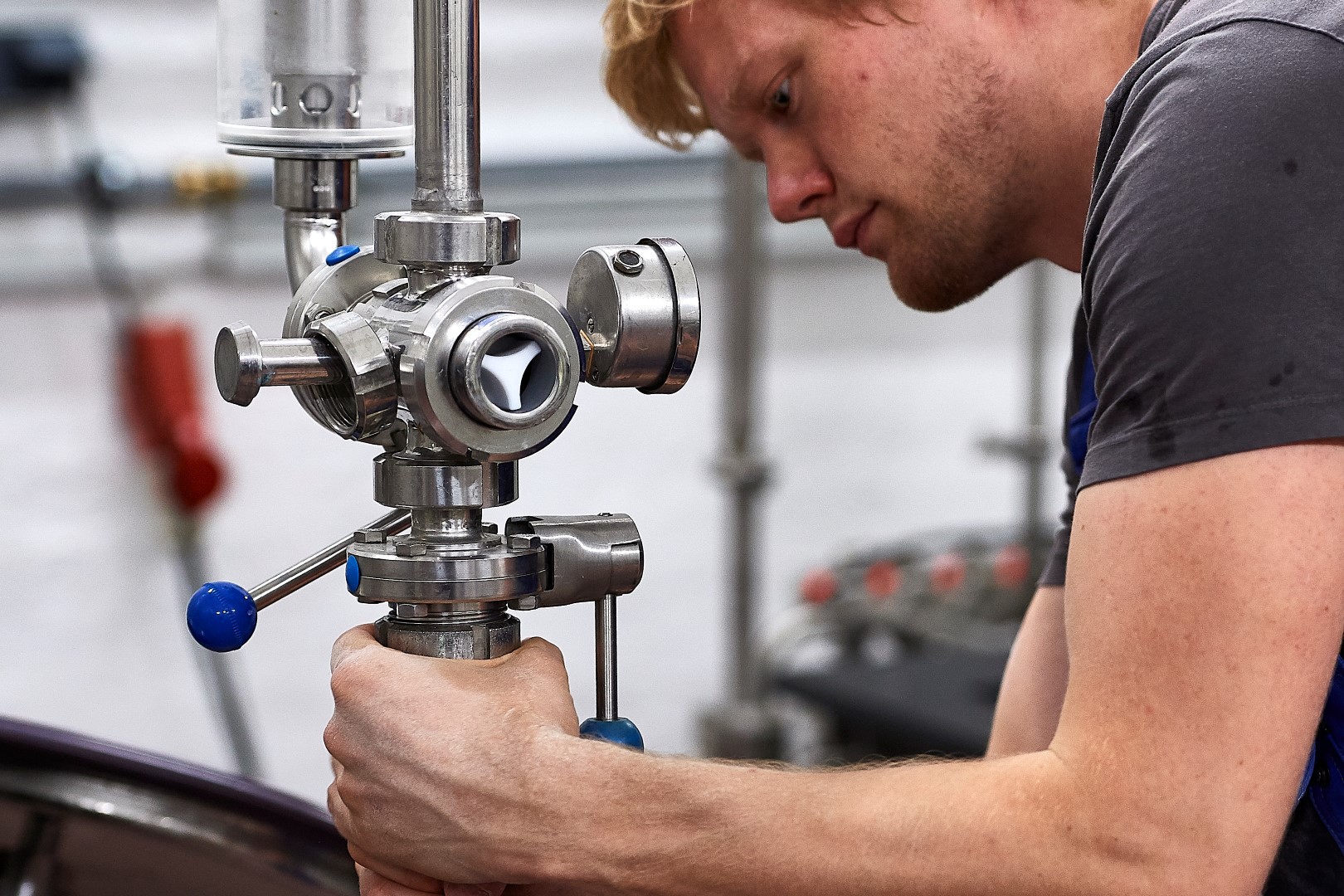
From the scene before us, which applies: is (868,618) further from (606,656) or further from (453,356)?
(453,356)

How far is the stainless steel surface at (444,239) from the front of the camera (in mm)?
607

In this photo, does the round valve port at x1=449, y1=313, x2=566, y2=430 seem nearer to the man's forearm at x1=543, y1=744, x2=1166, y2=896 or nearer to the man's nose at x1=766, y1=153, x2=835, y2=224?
the man's forearm at x1=543, y1=744, x2=1166, y2=896

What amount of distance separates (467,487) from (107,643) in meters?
1.65

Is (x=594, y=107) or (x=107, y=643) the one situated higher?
(x=594, y=107)

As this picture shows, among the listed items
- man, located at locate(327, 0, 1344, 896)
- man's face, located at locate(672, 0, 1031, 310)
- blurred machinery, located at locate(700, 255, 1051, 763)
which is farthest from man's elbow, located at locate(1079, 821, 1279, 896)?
blurred machinery, located at locate(700, 255, 1051, 763)

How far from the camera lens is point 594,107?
2.29 metres

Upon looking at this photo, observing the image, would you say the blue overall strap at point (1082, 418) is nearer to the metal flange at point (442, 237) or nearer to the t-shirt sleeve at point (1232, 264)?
the t-shirt sleeve at point (1232, 264)

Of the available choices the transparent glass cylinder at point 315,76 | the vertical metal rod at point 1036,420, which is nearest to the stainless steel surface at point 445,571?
the transparent glass cylinder at point 315,76

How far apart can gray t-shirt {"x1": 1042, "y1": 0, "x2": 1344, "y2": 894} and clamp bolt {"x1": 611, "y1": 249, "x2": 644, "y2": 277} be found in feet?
0.62

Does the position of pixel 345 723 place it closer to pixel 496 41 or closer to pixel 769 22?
pixel 769 22

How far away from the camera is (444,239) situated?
61 cm

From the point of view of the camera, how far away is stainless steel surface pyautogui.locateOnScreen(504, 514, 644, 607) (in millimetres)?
646

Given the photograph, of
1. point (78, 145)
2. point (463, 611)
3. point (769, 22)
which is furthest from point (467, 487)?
point (78, 145)

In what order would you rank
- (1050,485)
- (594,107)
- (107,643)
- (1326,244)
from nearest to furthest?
(1326,244) < (107,643) < (594,107) < (1050,485)
